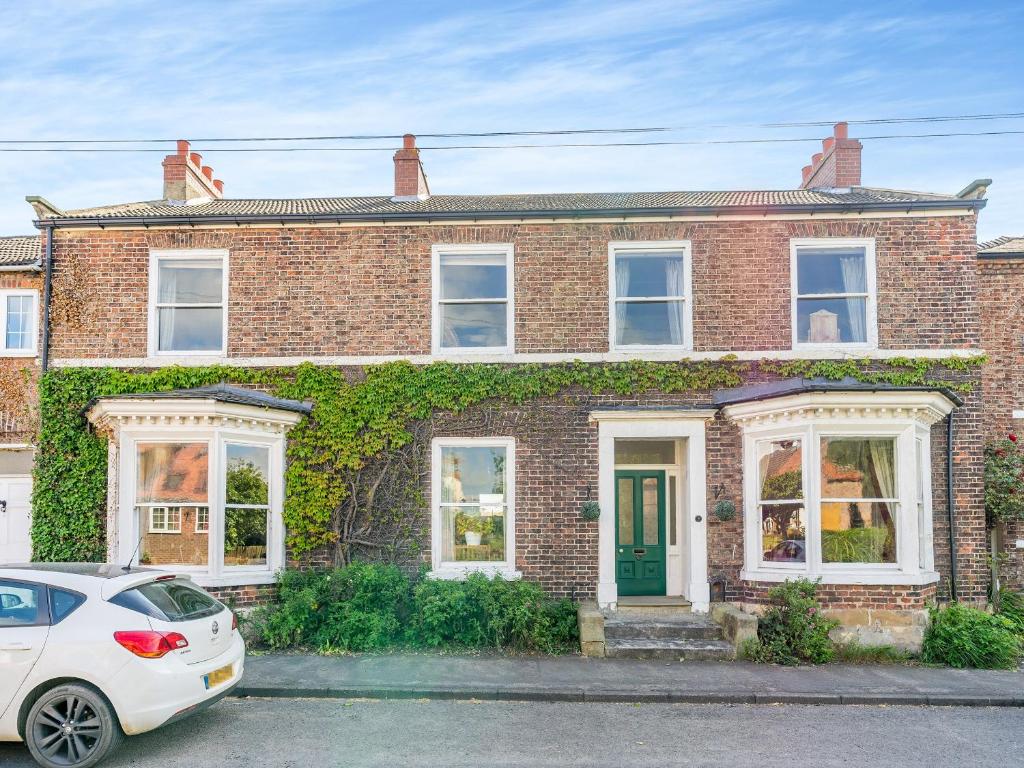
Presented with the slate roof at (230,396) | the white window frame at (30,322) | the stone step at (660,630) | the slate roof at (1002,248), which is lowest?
the stone step at (660,630)

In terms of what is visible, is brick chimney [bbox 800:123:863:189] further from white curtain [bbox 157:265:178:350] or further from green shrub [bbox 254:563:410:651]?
white curtain [bbox 157:265:178:350]

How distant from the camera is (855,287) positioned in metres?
12.9

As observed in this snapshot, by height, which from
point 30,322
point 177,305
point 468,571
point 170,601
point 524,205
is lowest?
point 468,571

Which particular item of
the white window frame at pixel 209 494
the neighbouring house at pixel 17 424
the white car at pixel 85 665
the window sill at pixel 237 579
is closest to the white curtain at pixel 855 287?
the white window frame at pixel 209 494

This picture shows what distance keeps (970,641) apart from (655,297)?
6290 millimetres

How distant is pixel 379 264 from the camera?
1315 cm

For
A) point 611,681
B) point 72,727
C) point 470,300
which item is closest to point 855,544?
point 611,681

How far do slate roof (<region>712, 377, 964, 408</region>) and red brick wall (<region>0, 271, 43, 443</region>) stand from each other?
1086 cm

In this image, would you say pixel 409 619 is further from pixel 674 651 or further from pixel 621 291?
pixel 621 291

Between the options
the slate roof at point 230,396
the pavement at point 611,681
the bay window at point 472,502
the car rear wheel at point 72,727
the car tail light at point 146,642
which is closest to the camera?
the car rear wheel at point 72,727

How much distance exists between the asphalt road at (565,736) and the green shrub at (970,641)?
73.0 inches

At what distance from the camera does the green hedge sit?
11133 mm

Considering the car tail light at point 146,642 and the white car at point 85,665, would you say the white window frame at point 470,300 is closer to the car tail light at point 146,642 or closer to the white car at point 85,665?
the white car at point 85,665

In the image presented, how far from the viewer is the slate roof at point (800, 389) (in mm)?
11258
